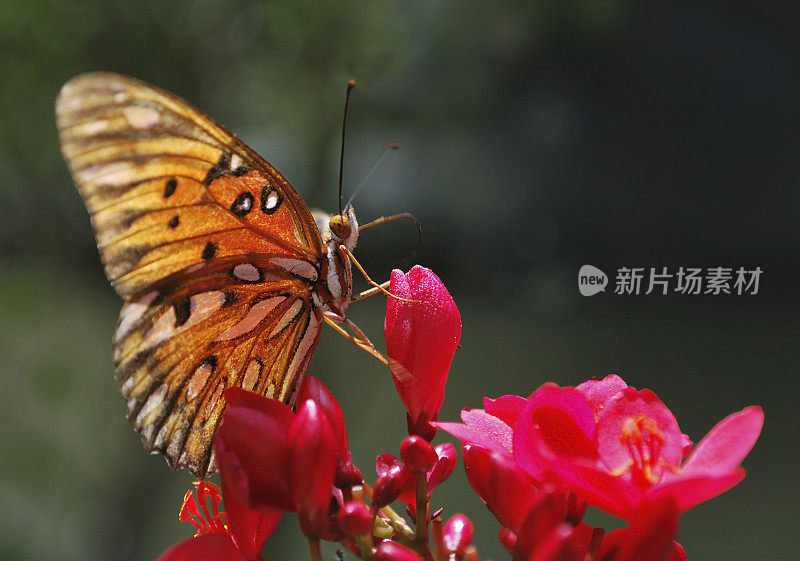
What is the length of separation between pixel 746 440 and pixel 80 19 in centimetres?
211

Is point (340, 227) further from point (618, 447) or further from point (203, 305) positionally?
point (618, 447)

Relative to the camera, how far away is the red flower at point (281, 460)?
57 centimetres

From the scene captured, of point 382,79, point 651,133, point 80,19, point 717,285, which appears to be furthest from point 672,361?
point 80,19

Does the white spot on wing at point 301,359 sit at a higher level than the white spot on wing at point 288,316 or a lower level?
lower

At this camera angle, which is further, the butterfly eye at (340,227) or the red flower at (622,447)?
the butterfly eye at (340,227)

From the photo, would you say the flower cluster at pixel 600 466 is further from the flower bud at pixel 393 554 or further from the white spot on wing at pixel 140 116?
the white spot on wing at pixel 140 116

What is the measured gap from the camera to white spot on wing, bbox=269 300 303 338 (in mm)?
819

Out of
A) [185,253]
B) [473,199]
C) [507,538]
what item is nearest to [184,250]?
[185,253]

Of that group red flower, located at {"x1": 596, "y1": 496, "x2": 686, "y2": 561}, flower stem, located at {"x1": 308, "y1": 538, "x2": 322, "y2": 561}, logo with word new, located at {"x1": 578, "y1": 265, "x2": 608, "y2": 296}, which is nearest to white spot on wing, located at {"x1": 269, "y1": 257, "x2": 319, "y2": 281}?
flower stem, located at {"x1": 308, "y1": 538, "x2": 322, "y2": 561}

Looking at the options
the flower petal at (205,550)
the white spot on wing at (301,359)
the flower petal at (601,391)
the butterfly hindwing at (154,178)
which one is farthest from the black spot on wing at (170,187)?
the flower petal at (601,391)

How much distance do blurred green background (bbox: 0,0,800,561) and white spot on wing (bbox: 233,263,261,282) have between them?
0.65ft

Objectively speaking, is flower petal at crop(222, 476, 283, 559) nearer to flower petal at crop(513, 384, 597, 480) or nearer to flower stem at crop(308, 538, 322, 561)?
flower stem at crop(308, 538, 322, 561)

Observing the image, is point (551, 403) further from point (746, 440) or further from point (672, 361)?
point (672, 361)

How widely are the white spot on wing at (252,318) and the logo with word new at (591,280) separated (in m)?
5.68
